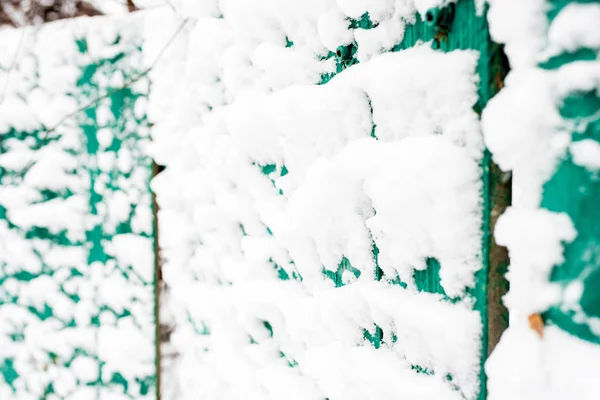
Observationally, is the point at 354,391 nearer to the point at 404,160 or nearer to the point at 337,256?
the point at 337,256

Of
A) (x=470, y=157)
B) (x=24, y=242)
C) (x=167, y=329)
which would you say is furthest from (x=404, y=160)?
(x=24, y=242)

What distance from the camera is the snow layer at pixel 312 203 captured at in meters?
0.90

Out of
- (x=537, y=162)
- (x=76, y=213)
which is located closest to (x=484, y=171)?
(x=537, y=162)

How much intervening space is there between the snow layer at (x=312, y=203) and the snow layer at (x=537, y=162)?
9cm

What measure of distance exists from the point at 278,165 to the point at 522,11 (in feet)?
3.00

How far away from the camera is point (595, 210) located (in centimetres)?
67

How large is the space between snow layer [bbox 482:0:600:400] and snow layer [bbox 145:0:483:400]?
89 millimetres

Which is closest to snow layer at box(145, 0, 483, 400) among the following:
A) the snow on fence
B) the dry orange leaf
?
the snow on fence

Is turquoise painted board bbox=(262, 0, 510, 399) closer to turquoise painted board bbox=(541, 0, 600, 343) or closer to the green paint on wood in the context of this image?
the green paint on wood

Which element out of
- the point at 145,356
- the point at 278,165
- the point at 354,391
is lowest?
Result: the point at 145,356

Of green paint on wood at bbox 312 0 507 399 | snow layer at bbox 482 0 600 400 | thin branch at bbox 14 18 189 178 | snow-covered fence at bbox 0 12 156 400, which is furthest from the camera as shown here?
snow-covered fence at bbox 0 12 156 400

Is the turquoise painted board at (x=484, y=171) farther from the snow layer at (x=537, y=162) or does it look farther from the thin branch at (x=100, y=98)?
the thin branch at (x=100, y=98)

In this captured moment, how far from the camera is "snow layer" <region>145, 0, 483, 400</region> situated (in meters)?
0.90

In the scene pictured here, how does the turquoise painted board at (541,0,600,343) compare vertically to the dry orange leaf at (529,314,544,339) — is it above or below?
above
